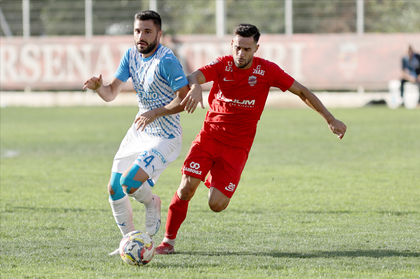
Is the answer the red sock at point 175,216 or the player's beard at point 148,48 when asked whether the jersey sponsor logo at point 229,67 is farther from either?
the red sock at point 175,216

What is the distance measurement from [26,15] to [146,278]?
22139mm

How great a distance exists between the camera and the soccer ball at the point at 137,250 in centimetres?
459

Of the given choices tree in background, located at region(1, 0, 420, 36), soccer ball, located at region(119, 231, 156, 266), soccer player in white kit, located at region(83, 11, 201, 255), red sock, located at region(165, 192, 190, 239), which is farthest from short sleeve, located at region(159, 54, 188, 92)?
tree in background, located at region(1, 0, 420, 36)

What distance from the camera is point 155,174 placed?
5.21 meters

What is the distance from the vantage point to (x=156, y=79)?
17.2ft

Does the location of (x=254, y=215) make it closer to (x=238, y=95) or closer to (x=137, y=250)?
(x=238, y=95)

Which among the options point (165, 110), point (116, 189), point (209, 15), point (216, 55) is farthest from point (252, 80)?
point (209, 15)

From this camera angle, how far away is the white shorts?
5.09 meters

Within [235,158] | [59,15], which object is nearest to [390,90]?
[59,15]

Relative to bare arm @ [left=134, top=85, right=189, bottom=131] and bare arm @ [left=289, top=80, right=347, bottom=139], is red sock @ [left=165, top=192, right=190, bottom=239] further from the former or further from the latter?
bare arm @ [left=289, top=80, right=347, bottom=139]

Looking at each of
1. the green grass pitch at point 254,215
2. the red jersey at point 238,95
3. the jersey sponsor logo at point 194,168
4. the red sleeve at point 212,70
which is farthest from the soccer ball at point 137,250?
the red sleeve at point 212,70

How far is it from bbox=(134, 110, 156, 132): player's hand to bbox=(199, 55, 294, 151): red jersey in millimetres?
722

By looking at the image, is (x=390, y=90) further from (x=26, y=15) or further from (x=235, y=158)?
(x=235, y=158)

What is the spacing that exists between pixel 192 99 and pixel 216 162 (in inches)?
37.5
